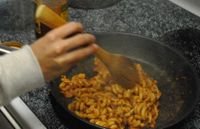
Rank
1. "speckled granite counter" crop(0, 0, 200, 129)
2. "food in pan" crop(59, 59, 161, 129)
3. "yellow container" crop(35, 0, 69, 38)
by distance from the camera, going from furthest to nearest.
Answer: "speckled granite counter" crop(0, 0, 200, 129), "yellow container" crop(35, 0, 69, 38), "food in pan" crop(59, 59, 161, 129)

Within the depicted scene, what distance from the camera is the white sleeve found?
53 cm

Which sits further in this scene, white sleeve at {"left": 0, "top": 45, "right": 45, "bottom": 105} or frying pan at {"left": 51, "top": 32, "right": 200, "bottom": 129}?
frying pan at {"left": 51, "top": 32, "right": 200, "bottom": 129}

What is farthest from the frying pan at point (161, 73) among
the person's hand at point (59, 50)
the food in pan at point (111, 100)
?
the person's hand at point (59, 50)

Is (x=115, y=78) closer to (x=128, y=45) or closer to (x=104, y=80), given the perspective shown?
(x=104, y=80)

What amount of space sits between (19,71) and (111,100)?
0.30 meters

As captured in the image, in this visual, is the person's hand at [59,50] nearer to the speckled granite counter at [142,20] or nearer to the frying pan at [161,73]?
the frying pan at [161,73]

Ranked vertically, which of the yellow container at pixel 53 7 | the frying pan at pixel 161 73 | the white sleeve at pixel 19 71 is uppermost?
the white sleeve at pixel 19 71

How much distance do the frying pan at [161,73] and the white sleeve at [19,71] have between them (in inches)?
6.6

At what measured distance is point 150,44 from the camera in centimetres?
91

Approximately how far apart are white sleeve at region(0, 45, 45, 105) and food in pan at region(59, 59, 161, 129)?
0.71ft

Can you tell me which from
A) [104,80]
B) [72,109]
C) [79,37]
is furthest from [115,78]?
[79,37]

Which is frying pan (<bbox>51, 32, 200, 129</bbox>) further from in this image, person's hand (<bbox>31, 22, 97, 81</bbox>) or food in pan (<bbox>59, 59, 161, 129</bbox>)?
person's hand (<bbox>31, 22, 97, 81</bbox>)

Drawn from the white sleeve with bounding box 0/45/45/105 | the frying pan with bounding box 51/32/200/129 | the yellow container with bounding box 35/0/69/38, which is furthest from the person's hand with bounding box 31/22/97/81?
the yellow container with bounding box 35/0/69/38

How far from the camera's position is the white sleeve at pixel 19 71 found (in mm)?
532
